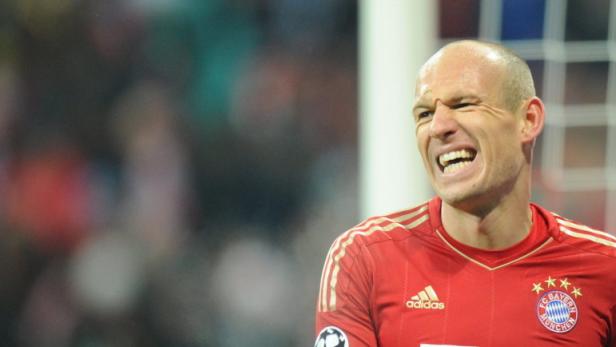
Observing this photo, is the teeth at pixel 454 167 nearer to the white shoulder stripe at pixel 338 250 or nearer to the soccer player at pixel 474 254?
the soccer player at pixel 474 254

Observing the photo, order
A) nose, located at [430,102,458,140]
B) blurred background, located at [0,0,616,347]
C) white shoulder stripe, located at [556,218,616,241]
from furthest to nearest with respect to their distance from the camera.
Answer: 1. blurred background, located at [0,0,616,347]
2. white shoulder stripe, located at [556,218,616,241]
3. nose, located at [430,102,458,140]

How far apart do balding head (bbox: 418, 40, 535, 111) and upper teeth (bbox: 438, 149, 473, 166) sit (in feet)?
0.51

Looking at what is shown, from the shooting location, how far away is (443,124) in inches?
102

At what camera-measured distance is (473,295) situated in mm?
2674

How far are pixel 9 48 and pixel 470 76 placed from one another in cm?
398

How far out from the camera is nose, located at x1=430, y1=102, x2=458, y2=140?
258 cm

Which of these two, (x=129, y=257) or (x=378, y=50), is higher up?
(x=378, y=50)

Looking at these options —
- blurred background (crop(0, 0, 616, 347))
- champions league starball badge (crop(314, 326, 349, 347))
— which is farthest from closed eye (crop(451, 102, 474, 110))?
blurred background (crop(0, 0, 616, 347))

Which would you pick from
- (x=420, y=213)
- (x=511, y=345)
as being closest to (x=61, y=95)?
(x=420, y=213)

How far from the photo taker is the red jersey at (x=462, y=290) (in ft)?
8.61

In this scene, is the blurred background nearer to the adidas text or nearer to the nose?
the adidas text

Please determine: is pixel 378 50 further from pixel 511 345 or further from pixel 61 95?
pixel 61 95

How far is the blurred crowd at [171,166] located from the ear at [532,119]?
2862mm

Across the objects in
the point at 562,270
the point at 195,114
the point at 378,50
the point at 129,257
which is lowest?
the point at 129,257
